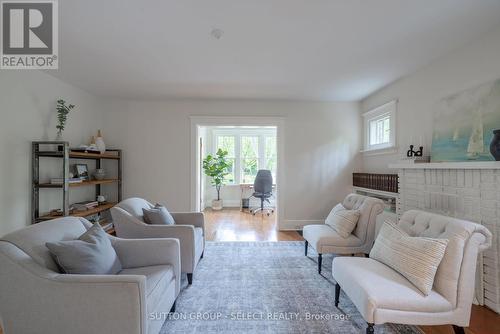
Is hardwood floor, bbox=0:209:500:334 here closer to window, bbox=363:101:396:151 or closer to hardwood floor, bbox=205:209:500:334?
hardwood floor, bbox=205:209:500:334

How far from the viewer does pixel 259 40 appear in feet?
7.21

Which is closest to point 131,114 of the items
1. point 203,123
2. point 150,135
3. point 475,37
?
point 150,135

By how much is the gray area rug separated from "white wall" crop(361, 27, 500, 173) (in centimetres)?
201

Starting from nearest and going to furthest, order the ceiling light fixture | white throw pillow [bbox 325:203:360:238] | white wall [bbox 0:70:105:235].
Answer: the ceiling light fixture, white wall [bbox 0:70:105:235], white throw pillow [bbox 325:203:360:238]

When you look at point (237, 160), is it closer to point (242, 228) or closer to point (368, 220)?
point (242, 228)

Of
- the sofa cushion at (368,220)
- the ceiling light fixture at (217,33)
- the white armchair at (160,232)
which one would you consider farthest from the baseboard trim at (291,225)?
the ceiling light fixture at (217,33)

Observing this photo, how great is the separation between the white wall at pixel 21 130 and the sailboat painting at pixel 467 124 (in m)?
4.69

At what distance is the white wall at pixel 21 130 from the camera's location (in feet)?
8.05

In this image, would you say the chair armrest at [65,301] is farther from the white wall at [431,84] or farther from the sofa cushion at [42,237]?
the white wall at [431,84]

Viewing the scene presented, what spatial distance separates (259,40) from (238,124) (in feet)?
6.85

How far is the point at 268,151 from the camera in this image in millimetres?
6848

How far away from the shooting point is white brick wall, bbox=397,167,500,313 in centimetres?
191

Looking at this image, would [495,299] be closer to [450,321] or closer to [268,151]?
[450,321]

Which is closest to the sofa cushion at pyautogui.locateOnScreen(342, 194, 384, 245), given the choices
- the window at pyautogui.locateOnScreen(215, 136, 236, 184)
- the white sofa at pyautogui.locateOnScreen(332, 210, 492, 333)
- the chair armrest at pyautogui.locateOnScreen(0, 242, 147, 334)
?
the white sofa at pyautogui.locateOnScreen(332, 210, 492, 333)
